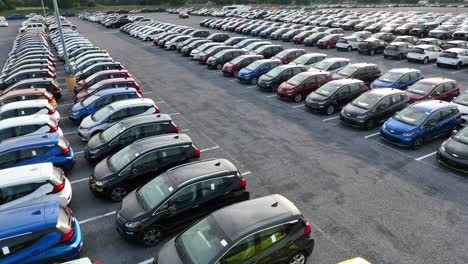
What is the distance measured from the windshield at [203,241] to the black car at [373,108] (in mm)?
10350

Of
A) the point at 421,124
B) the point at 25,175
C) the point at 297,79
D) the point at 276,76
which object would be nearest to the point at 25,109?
the point at 25,175

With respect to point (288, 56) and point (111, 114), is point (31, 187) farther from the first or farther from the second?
point (288, 56)

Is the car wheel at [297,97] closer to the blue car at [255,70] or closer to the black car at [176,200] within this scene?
the blue car at [255,70]

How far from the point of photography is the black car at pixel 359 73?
2089cm

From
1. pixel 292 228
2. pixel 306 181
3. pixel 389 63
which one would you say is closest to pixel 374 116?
pixel 306 181

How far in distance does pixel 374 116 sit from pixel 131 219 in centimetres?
1175

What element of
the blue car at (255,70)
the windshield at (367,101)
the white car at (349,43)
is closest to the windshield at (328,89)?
the windshield at (367,101)

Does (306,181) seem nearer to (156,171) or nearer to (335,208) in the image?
(335,208)

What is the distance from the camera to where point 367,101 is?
53.5ft

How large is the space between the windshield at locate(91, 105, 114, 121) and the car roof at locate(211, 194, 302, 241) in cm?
908

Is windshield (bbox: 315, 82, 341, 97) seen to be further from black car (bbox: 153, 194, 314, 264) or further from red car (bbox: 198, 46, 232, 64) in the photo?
red car (bbox: 198, 46, 232, 64)

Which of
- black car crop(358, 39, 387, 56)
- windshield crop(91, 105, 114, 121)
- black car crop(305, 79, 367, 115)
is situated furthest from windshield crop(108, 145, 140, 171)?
black car crop(358, 39, 387, 56)

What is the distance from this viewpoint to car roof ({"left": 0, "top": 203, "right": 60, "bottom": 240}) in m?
7.52

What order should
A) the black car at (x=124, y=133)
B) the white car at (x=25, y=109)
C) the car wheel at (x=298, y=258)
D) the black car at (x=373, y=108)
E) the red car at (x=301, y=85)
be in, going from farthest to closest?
the red car at (x=301, y=85), the black car at (x=373, y=108), the white car at (x=25, y=109), the black car at (x=124, y=133), the car wheel at (x=298, y=258)
